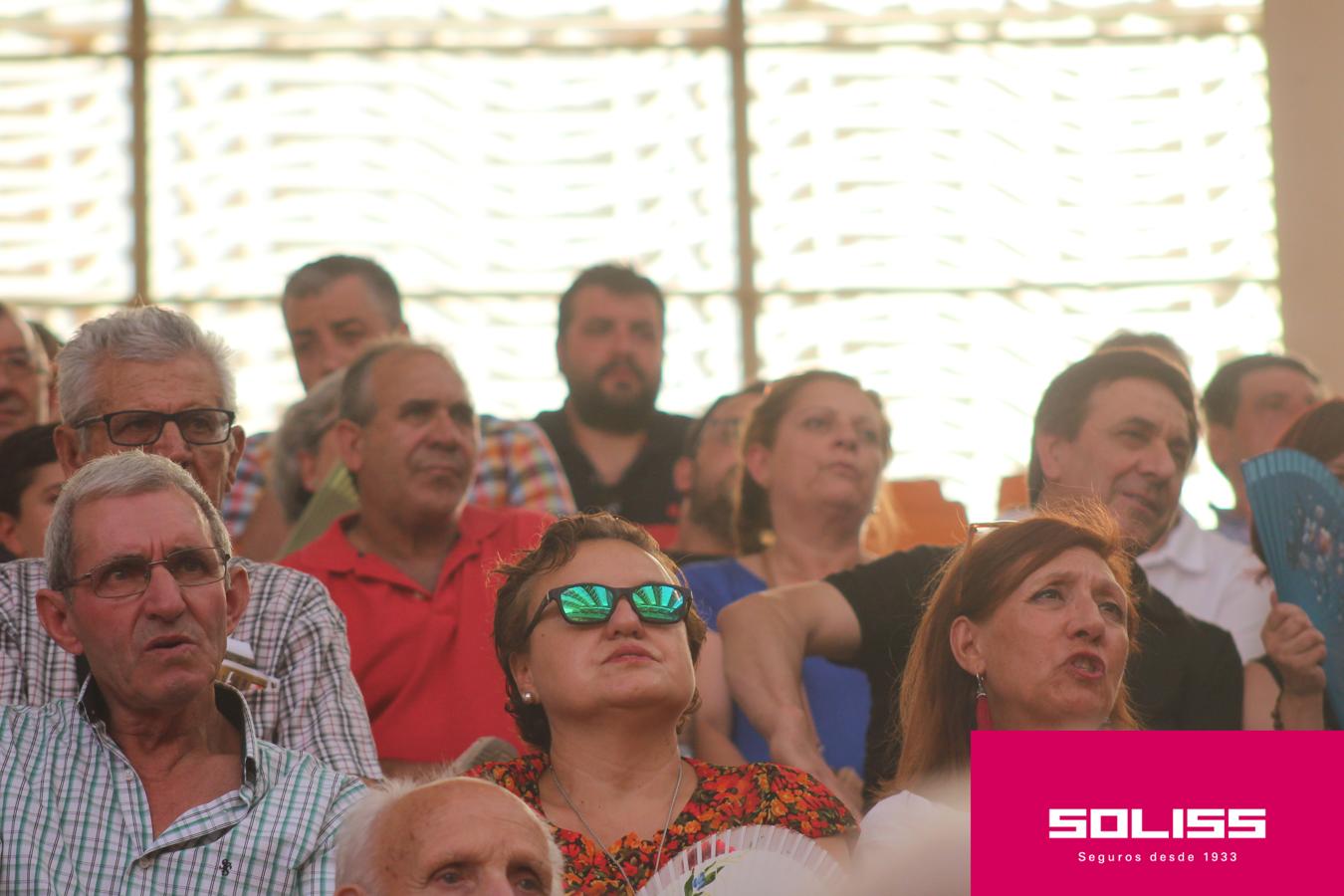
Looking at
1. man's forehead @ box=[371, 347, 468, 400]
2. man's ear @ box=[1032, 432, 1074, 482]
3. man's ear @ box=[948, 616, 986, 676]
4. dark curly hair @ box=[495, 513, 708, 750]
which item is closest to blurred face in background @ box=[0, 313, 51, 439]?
man's forehead @ box=[371, 347, 468, 400]

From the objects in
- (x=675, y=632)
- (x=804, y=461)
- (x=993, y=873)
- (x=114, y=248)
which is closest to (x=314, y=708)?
(x=675, y=632)

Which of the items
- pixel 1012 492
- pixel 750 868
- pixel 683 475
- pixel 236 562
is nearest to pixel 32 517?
pixel 236 562

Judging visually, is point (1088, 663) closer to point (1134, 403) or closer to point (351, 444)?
point (1134, 403)

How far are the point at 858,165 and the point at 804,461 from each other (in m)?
4.08

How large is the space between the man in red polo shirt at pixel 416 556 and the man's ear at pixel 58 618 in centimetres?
106

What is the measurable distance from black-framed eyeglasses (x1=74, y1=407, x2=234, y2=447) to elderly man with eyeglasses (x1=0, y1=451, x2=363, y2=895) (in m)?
0.48

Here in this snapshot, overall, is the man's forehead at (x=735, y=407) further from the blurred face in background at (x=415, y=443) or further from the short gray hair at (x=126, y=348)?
the short gray hair at (x=126, y=348)

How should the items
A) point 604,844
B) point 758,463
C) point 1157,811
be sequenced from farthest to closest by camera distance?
point 758,463, point 604,844, point 1157,811

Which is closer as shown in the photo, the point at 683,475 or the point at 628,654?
the point at 628,654

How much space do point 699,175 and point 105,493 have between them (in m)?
5.58

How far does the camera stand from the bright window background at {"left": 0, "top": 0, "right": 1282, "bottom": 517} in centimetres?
793

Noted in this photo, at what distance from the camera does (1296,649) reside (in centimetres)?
368

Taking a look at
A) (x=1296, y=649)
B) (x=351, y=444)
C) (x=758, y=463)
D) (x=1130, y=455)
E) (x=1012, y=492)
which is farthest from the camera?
Result: (x=1012, y=492)

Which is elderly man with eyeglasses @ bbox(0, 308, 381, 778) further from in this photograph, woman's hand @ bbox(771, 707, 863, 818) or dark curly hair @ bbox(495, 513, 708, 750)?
woman's hand @ bbox(771, 707, 863, 818)
